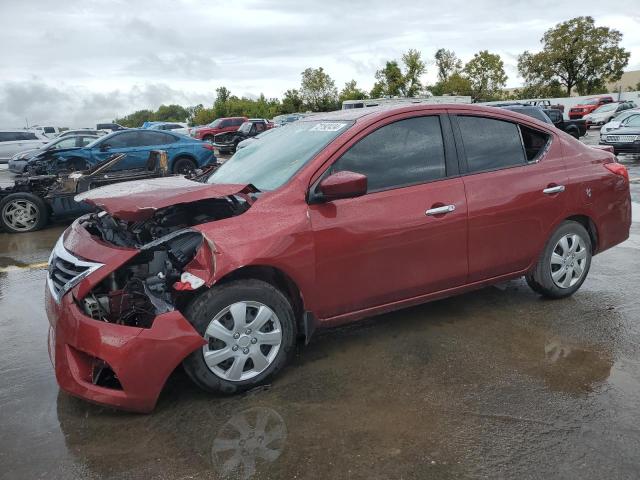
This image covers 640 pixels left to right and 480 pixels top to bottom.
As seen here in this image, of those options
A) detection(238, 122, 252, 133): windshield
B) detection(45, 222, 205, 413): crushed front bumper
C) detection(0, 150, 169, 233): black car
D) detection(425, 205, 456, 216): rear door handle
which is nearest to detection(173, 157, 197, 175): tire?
Answer: detection(0, 150, 169, 233): black car

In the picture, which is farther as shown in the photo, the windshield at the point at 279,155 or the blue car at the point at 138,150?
the blue car at the point at 138,150

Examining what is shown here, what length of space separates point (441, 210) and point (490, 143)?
79 centimetres

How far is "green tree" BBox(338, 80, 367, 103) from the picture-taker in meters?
60.3

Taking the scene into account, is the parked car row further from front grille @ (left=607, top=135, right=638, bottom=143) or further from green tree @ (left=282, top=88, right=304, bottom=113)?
green tree @ (left=282, top=88, right=304, bottom=113)

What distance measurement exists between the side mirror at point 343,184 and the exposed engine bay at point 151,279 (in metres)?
0.50

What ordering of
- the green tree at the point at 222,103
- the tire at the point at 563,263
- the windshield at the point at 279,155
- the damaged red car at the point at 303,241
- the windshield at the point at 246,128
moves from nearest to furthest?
the damaged red car at the point at 303,241
the windshield at the point at 279,155
the tire at the point at 563,263
the windshield at the point at 246,128
the green tree at the point at 222,103

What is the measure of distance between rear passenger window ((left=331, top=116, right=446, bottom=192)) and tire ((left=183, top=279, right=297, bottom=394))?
0.96 metres

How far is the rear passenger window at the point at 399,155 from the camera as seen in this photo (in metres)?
3.67

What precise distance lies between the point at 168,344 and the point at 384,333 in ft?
5.82

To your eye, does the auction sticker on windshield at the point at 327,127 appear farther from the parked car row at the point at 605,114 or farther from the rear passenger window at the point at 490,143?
the parked car row at the point at 605,114

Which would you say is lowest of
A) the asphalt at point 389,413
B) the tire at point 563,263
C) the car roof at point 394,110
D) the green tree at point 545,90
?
the asphalt at point 389,413

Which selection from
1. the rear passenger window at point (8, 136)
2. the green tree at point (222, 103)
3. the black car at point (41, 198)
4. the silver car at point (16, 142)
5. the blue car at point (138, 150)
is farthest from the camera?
the green tree at point (222, 103)

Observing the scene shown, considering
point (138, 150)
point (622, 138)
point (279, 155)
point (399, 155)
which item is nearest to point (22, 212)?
point (138, 150)

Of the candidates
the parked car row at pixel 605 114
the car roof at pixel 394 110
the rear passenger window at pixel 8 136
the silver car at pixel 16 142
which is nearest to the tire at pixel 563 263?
the car roof at pixel 394 110
